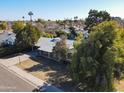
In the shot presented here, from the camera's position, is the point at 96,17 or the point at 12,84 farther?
the point at 96,17

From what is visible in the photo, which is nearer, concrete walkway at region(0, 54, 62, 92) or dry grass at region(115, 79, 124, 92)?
dry grass at region(115, 79, 124, 92)

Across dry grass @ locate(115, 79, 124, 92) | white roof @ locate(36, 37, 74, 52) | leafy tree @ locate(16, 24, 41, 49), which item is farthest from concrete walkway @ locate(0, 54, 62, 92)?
A: dry grass @ locate(115, 79, 124, 92)

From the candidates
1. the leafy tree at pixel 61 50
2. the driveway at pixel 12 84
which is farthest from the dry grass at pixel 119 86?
the leafy tree at pixel 61 50

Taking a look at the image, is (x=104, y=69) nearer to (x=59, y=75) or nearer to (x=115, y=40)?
(x=115, y=40)

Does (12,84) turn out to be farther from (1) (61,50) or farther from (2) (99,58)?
(2) (99,58)

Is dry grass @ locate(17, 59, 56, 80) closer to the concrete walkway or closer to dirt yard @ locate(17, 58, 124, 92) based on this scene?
dirt yard @ locate(17, 58, 124, 92)

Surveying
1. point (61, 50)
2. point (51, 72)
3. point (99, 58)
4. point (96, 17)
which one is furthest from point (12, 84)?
point (96, 17)

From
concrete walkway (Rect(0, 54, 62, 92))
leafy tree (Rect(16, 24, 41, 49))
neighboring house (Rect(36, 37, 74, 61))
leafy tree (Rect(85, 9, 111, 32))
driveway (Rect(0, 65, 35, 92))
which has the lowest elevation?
driveway (Rect(0, 65, 35, 92))

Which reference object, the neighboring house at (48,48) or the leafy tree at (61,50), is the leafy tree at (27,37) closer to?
the neighboring house at (48,48)

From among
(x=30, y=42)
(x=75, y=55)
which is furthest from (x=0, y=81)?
(x=30, y=42)
